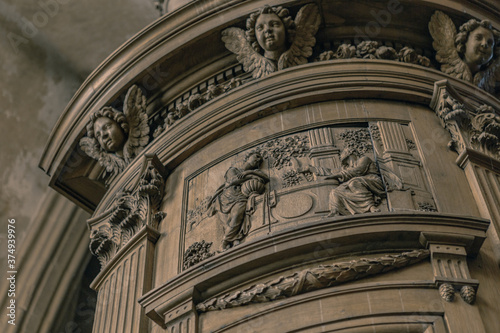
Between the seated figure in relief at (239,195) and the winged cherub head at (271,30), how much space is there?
4.98ft

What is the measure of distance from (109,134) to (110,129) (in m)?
0.07

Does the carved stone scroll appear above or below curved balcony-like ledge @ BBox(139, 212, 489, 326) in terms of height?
below

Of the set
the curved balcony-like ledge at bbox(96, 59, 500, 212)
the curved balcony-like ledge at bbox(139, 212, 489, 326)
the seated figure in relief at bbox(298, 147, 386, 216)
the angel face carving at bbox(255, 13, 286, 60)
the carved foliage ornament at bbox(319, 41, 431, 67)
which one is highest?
the angel face carving at bbox(255, 13, 286, 60)

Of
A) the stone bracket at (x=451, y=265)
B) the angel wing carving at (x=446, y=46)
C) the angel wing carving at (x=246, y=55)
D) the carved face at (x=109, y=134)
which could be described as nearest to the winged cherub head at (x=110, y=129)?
the carved face at (x=109, y=134)

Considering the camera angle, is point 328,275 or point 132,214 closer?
point 328,275

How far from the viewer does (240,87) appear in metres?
9.40

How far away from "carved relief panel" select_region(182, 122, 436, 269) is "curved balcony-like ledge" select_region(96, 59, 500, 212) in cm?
32

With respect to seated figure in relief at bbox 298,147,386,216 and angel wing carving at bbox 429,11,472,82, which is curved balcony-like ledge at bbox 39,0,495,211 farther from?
seated figure in relief at bbox 298,147,386,216

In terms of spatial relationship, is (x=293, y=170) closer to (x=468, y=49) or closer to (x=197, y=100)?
(x=197, y=100)

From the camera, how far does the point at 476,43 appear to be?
9281 millimetres

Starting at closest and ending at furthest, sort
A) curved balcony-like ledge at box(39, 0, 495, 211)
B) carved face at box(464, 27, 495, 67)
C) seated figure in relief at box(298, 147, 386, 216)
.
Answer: seated figure in relief at box(298, 147, 386, 216)
carved face at box(464, 27, 495, 67)
curved balcony-like ledge at box(39, 0, 495, 211)

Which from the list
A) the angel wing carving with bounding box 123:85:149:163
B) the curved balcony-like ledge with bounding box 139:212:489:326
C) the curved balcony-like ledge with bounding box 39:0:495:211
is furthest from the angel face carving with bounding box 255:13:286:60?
the curved balcony-like ledge with bounding box 139:212:489:326

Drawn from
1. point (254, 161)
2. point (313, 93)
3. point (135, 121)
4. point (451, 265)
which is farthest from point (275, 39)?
point (451, 265)

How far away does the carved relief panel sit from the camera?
7707mm
